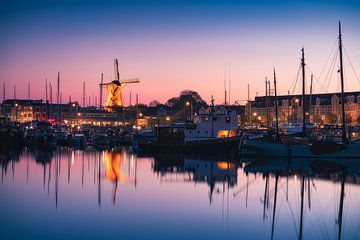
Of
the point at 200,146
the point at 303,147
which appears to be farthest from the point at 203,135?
the point at 303,147

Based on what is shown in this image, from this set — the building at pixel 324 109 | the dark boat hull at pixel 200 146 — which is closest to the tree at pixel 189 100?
the building at pixel 324 109

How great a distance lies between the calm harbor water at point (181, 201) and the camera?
68.5 ft

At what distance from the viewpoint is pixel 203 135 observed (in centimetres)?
6000

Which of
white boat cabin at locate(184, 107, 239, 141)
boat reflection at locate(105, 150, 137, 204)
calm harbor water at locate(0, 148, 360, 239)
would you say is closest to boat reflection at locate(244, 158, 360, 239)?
calm harbor water at locate(0, 148, 360, 239)

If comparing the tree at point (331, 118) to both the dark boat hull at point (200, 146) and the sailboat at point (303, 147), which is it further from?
the dark boat hull at point (200, 146)

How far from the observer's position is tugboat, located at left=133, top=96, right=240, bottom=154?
2277 inches

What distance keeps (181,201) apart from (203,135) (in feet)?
105

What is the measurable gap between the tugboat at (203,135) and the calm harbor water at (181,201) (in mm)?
10154

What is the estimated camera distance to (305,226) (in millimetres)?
21781

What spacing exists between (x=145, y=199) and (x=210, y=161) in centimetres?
2201

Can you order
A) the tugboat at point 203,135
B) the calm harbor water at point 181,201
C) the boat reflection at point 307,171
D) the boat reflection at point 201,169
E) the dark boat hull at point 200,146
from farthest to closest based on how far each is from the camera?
the tugboat at point 203,135 < the dark boat hull at point 200,146 < the boat reflection at point 201,169 < the boat reflection at point 307,171 < the calm harbor water at point 181,201

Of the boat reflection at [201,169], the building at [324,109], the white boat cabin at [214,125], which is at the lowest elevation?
the boat reflection at [201,169]

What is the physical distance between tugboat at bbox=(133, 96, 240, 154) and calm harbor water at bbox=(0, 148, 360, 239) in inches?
400

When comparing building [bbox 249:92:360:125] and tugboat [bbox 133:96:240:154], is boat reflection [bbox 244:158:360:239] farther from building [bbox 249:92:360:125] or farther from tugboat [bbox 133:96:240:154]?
building [bbox 249:92:360:125]
